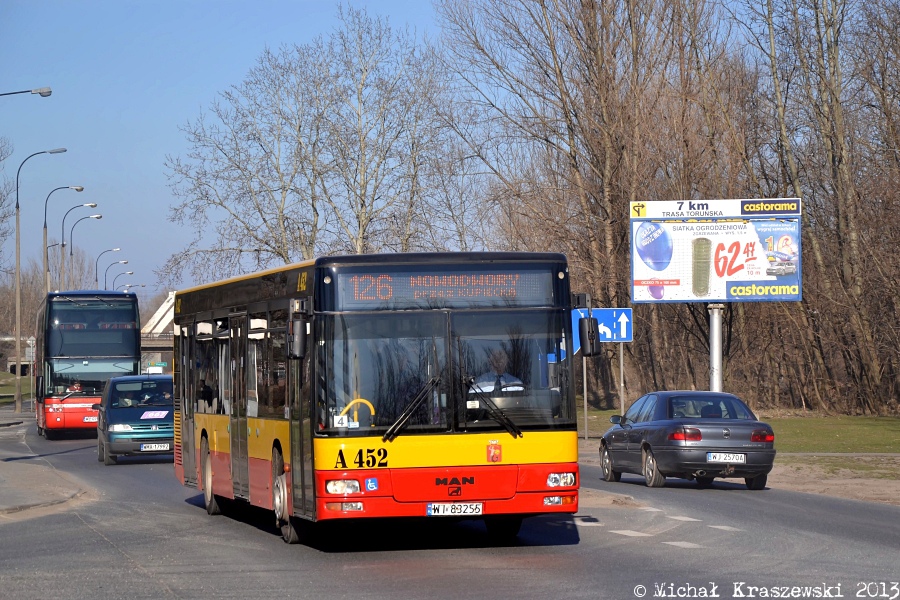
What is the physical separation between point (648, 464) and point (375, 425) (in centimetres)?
898

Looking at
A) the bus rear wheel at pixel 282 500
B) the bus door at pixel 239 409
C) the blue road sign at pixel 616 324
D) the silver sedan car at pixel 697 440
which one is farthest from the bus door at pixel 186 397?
the blue road sign at pixel 616 324

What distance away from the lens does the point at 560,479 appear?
12.1 meters

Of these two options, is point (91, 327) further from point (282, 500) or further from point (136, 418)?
point (282, 500)

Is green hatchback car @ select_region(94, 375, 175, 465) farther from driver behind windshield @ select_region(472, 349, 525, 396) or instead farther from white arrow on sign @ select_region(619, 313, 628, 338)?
driver behind windshield @ select_region(472, 349, 525, 396)

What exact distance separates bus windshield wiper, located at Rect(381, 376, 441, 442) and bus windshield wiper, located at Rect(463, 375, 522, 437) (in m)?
0.29

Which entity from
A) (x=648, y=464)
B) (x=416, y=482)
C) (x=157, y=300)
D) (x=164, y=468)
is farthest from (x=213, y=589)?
(x=157, y=300)

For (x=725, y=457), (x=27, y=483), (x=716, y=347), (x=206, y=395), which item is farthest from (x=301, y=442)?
(x=716, y=347)

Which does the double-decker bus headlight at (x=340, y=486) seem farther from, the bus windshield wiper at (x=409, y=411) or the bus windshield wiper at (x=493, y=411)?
the bus windshield wiper at (x=493, y=411)

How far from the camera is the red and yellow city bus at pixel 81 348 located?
3712 cm

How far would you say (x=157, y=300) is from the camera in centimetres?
18950

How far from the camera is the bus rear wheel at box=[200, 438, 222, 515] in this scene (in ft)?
53.9

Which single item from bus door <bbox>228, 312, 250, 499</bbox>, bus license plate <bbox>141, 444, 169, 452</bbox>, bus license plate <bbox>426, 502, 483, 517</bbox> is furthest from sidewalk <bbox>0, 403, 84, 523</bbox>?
bus license plate <bbox>426, 502, 483, 517</bbox>

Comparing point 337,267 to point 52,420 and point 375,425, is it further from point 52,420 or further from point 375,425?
point 52,420

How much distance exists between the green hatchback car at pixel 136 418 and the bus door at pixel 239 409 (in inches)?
476
